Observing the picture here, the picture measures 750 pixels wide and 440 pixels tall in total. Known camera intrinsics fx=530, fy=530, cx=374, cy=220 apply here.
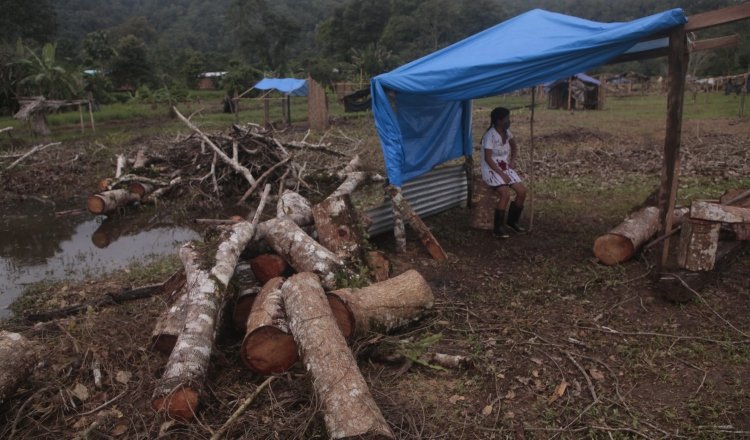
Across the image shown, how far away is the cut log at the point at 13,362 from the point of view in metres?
3.27

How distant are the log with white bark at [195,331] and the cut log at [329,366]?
0.52 m

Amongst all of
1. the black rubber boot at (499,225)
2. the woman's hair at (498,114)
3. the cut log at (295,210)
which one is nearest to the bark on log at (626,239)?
the black rubber boot at (499,225)

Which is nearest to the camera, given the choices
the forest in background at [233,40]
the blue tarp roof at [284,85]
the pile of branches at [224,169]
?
the pile of branches at [224,169]

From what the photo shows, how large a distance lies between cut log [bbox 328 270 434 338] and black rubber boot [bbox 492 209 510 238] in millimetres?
2292

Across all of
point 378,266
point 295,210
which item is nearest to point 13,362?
point 378,266

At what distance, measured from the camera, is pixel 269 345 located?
3.55 meters

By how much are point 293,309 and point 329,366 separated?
612 millimetres

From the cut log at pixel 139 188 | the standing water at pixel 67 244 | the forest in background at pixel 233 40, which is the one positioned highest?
the forest in background at pixel 233 40

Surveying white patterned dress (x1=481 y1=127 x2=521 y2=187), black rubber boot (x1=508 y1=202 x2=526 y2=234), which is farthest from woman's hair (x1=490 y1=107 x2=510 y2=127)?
black rubber boot (x1=508 y1=202 x2=526 y2=234)

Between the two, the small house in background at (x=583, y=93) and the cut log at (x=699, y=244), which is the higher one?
the small house in background at (x=583, y=93)

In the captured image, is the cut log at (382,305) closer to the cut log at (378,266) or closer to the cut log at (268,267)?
the cut log at (378,266)

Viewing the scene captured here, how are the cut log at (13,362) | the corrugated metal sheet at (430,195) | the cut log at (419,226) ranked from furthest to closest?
the corrugated metal sheet at (430,195) < the cut log at (419,226) < the cut log at (13,362)

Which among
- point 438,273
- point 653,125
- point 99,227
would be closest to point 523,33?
point 438,273

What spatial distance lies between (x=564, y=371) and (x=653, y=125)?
15.2 metres
